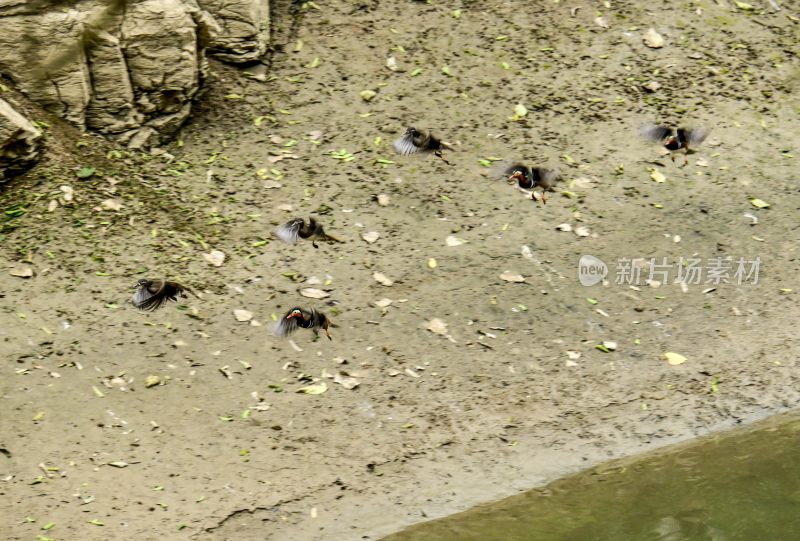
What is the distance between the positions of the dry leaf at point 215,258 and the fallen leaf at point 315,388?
108cm

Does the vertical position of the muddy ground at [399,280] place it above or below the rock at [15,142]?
below

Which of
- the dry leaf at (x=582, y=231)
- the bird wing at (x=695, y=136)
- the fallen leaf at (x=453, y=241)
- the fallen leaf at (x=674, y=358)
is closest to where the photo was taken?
the fallen leaf at (x=674, y=358)

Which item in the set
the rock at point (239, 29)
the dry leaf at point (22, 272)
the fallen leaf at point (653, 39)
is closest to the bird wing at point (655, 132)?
the fallen leaf at point (653, 39)

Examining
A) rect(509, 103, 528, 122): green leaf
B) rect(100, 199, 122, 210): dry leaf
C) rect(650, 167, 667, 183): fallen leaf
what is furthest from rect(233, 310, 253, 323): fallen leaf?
rect(650, 167, 667, 183): fallen leaf

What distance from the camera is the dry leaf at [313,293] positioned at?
591 centimetres

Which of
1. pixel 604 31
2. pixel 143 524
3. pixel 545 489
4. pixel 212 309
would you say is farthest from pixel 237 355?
pixel 604 31

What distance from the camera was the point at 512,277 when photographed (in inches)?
238

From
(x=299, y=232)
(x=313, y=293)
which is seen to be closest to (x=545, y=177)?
(x=299, y=232)

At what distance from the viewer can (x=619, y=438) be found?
206 inches

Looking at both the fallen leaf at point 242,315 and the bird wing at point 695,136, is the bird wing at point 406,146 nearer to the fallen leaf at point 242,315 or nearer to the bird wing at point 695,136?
the fallen leaf at point 242,315

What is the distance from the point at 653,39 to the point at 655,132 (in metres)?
1.06

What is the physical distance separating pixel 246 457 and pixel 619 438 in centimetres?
193

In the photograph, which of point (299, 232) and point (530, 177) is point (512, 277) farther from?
point (299, 232)

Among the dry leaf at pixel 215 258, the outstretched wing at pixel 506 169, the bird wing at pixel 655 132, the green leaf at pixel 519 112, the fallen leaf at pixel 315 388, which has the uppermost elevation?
the bird wing at pixel 655 132
